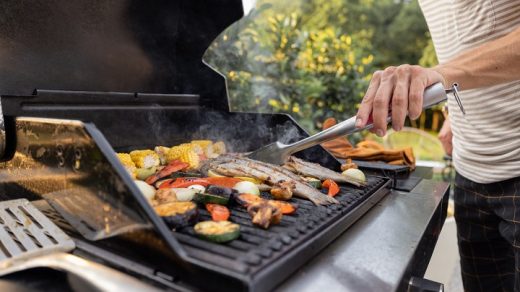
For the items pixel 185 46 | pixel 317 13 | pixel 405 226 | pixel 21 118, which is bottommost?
pixel 405 226

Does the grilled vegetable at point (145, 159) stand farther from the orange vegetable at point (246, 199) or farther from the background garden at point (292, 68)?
the background garden at point (292, 68)

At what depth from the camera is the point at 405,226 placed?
1388 millimetres

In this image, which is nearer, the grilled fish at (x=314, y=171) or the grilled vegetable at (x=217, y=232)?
the grilled vegetable at (x=217, y=232)

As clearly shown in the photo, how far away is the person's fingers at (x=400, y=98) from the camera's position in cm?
137

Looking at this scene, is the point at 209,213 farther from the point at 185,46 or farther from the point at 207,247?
the point at 185,46

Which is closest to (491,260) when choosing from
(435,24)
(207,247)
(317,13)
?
(435,24)

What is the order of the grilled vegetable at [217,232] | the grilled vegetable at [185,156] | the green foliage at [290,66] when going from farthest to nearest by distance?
1. the green foliage at [290,66]
2. the grilled vegetable at [185,156]
3. the grilled vegetable at [217,232]

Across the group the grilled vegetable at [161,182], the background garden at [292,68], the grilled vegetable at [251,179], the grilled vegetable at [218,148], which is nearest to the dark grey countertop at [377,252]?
the grilled vegetable at [251,179]

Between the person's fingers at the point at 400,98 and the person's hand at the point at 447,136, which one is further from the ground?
the person's fingers at the point at 400,98

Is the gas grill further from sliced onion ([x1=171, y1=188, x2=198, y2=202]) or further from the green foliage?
the green foliage

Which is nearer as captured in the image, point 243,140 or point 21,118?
point 21,118

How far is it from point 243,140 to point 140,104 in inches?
27.7

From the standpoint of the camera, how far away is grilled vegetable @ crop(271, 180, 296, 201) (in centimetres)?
Answer: 142

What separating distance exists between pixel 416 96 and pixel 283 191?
0.62 meters
